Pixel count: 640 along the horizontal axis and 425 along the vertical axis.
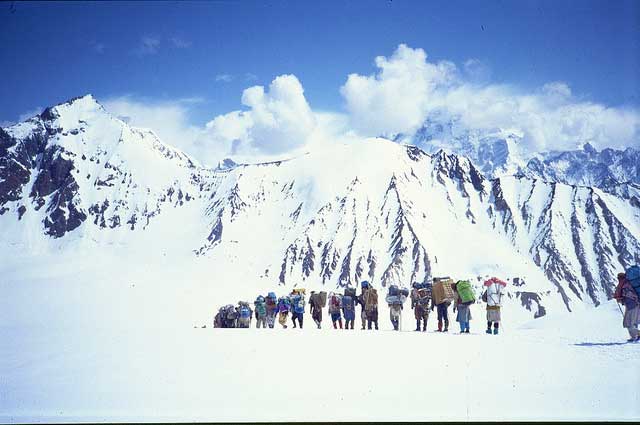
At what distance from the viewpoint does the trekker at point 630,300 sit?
14.2 metres

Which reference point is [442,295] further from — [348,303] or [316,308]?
[316,308]

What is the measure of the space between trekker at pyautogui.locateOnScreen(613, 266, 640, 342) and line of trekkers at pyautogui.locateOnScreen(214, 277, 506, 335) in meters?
4.33

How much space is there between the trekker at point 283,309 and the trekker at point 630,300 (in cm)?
1497

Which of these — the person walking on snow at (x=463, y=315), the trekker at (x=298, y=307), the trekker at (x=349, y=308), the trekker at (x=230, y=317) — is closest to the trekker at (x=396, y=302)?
the trekker at (x=349, y=308)

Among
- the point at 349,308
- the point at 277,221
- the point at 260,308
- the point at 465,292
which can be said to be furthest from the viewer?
the point at 277,221

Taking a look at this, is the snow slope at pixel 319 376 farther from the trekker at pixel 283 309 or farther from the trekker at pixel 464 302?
the trekker at pixel 283 309

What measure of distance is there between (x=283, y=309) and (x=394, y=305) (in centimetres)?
624

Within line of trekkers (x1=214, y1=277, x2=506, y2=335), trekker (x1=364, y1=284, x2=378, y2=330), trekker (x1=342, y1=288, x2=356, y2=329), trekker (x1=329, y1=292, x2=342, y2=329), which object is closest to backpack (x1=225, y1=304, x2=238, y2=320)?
line of trekkers (x1=214, y1=277, x2=506, y2=335)

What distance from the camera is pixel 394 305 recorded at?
21312 millimetres

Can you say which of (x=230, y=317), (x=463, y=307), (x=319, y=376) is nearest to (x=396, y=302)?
(x=463, y=307)

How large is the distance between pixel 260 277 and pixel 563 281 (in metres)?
127

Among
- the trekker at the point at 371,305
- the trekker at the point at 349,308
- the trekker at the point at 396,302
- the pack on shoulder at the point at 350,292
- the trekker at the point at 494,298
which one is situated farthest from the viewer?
the pack on shoulder at the point at 350,292

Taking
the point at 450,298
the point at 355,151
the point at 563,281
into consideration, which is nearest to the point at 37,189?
the point at 355,151

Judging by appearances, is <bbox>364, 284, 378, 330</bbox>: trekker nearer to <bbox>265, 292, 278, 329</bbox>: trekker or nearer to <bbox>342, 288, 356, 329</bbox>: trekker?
<bbox>342, 288, 356, 329</bbox>: trekker
